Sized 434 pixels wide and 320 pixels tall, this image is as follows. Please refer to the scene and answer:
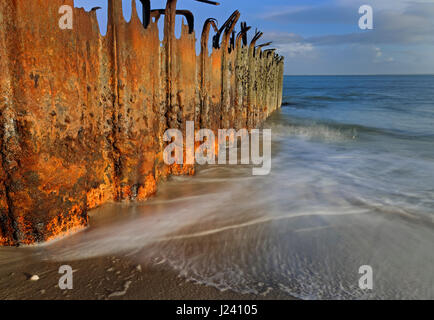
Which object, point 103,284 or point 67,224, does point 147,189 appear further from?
point 103,284

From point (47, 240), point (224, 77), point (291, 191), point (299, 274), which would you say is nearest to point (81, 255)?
point (47, 240)

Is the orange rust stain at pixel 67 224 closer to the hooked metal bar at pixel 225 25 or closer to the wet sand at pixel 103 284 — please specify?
the wet sand at pixel 103 284

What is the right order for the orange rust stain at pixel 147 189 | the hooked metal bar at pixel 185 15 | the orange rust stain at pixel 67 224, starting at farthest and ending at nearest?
1. the hooked metal bar at pixel 185 15
2. the orange rust stain at pixel 147 189
3. the orange rust stain at pixel 67 224

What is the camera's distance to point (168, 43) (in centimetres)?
313

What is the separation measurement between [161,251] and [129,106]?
1163mm

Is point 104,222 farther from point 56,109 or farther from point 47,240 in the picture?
point 56,109

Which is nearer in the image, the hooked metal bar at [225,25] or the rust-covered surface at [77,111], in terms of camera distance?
the rust-covered surface at [77,111]

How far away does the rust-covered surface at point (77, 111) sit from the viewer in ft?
5.78

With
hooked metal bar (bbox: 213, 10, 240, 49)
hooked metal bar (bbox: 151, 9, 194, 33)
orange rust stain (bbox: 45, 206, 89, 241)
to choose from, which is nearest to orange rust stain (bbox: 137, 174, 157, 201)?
orange rust stain (bbox: 45, 206, 89, 241)

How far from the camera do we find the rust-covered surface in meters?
1.76

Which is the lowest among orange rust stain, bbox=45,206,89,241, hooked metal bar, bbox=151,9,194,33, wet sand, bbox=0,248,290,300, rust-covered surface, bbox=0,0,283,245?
wet sand, bbox=0,248,290,300

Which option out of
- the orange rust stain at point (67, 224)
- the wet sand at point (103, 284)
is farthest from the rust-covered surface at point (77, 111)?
the wet sand at point (103, 284)

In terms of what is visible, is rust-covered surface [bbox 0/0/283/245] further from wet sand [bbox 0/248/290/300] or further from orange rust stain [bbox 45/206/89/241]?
wet sand [bbox 0/248/290/300]

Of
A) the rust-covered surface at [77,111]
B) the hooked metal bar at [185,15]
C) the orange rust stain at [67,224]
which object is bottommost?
the orange rust stain at [67,224]
